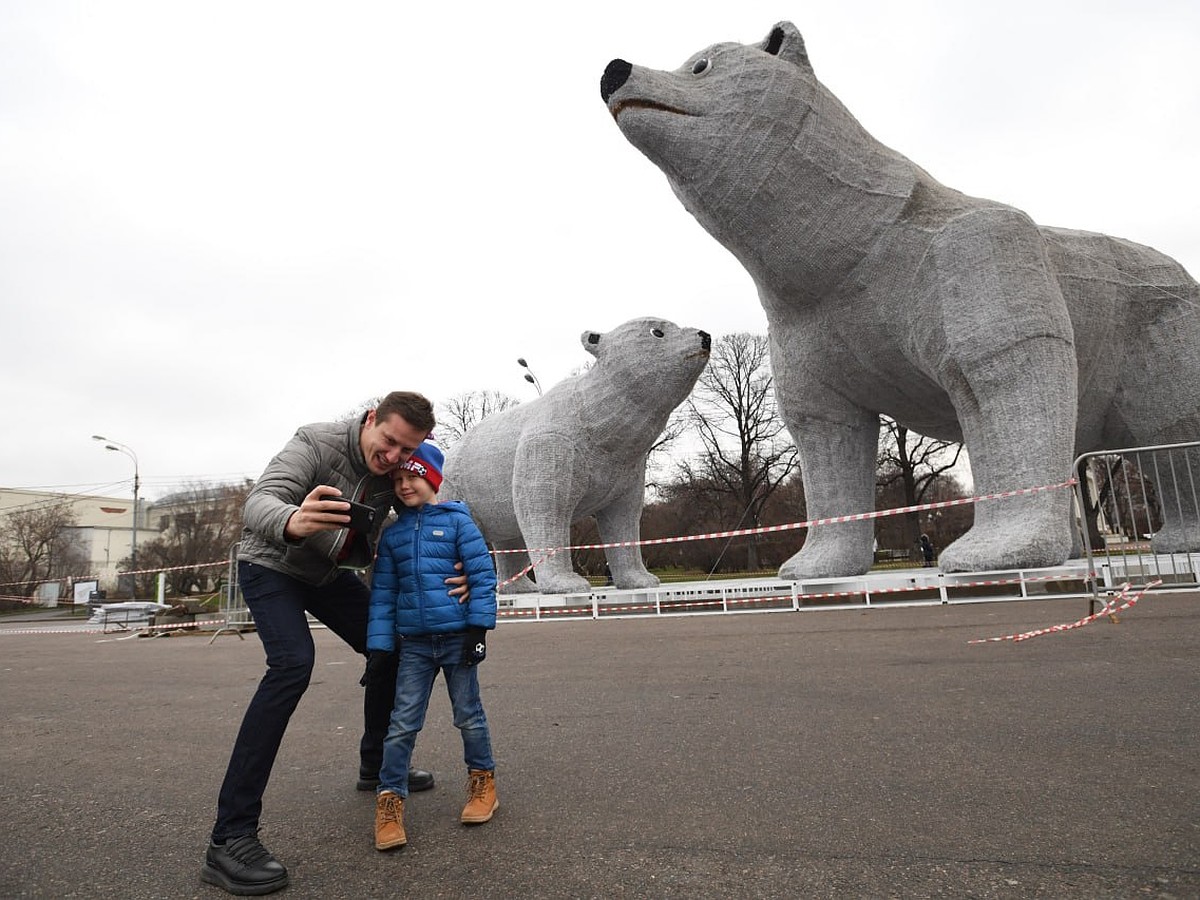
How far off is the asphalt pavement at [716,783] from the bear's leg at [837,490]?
9.92 feet

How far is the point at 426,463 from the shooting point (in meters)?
2.53

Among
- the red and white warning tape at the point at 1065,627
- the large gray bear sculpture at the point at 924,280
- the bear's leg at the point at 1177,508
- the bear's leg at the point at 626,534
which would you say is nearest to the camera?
the red and white warning tape at the point at 1065,627

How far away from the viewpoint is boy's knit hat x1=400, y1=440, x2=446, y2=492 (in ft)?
Answer: 8.11

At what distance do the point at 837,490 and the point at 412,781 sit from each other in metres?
6.21

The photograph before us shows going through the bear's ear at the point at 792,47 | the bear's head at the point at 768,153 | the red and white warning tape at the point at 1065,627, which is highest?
the bear's ear at the point at 792,47

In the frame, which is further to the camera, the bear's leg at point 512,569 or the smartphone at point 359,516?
the bear's leg at point 512,569

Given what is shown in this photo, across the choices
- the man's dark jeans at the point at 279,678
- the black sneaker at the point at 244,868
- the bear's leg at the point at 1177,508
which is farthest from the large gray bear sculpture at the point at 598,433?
the black sneaker at the point at 244,868

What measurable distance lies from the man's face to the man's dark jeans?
0.43 metres

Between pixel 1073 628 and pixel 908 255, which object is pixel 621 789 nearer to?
pixel 1073 628

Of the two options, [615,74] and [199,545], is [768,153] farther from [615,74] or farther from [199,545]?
[199,545]

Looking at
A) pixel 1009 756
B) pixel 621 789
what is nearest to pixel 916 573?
pixel 1009 756

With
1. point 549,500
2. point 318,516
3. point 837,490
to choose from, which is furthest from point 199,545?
point 318,516

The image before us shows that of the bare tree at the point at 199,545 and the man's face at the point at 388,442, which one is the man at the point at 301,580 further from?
the bare tree at the point at 199,545

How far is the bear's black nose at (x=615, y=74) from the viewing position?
6.14 meters
